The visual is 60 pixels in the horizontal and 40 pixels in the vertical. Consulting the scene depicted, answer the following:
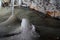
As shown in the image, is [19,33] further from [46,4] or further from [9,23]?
[46,4]

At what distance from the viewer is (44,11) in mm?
15461

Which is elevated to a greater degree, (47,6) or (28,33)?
(47,6)

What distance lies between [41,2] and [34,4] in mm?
1139

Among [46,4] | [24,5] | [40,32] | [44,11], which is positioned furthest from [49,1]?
[40,32]

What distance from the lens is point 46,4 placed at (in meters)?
16.4

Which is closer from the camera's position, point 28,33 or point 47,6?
point 28,33

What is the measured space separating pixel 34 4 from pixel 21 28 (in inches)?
374

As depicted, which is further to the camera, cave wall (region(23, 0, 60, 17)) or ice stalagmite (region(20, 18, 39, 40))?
cave wall (region(23, 0, 60, 17))

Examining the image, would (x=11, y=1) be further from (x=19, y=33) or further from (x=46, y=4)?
(x=19, y=33)

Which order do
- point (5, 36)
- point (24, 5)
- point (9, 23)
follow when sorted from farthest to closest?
point (24, 5)
point (9, 23)
point (5, 36)

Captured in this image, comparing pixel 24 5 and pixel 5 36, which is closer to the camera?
pixel 5 36

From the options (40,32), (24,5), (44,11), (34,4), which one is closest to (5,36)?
(40,32)

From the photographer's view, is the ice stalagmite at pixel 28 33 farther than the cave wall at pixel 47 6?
No

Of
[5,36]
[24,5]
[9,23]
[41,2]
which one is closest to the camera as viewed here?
[5,36]
